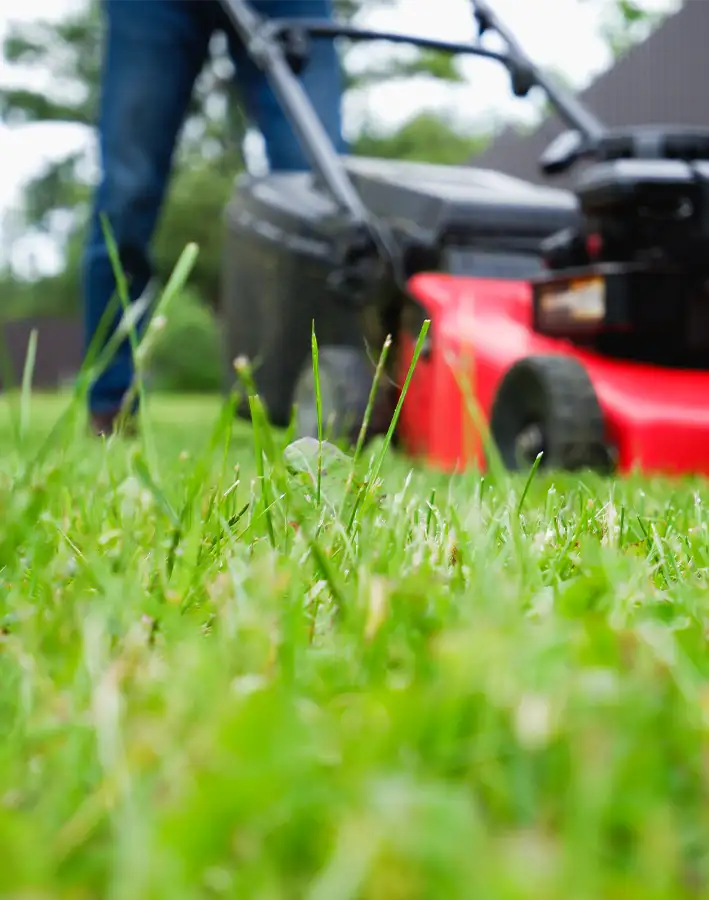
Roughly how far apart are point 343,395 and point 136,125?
42.6 inches

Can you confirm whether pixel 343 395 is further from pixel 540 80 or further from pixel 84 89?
pixel 84 89

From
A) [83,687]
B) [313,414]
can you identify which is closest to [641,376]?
[313,414]

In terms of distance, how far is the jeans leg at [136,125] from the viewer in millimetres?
2797

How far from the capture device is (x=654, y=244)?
188 cm

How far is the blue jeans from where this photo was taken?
2.80 meters

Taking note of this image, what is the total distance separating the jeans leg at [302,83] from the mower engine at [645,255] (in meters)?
1.15

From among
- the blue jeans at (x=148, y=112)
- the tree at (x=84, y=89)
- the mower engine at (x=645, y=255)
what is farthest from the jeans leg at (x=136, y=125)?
the tree at (x=84, y=89)

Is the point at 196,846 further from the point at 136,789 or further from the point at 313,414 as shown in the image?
the point at 313,414

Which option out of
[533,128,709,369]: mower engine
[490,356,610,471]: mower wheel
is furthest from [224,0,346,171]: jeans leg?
[490,356,610,471]: mower wheel

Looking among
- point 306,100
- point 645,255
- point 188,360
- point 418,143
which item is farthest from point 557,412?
point 418,143

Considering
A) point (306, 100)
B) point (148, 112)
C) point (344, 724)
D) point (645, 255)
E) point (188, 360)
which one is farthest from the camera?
point (188, 360)

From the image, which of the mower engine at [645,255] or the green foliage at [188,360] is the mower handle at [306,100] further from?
the green foliage at [188,360]

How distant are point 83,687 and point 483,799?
0.62 feet

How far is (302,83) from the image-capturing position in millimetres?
2934
